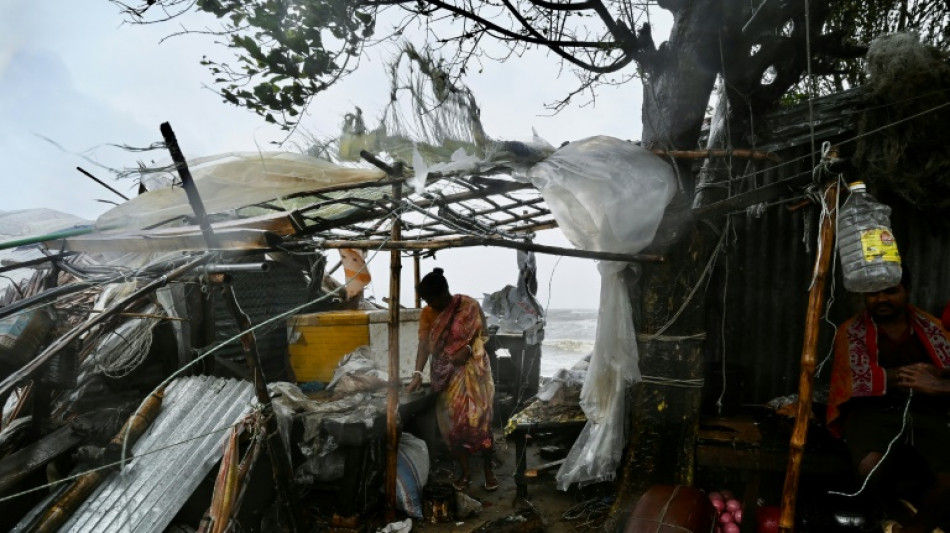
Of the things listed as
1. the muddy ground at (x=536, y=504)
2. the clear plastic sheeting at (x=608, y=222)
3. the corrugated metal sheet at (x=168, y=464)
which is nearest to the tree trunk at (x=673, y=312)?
the clear plastic sheeting at (x=608, y=222)

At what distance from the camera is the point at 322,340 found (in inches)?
323

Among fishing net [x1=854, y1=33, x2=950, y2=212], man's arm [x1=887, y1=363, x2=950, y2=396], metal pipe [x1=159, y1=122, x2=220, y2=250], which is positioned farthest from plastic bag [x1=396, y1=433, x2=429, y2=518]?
fishing net [x1=854, y1=33, x2=950, y2=212]

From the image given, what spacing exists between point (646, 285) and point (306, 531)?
13.3ft

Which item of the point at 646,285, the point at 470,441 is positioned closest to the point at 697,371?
the point at 646,285

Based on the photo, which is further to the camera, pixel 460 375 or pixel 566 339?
pixel 566 339

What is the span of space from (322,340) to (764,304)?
6.44 metres

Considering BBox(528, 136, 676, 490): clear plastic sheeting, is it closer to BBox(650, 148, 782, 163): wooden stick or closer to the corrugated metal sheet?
BBox(650, 148, 782, 163): wooden stick

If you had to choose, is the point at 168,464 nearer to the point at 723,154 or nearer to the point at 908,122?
the point at 723,154

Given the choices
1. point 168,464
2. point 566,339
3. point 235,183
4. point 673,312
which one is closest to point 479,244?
point 673,312

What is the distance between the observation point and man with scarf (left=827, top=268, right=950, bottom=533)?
3473 millimetres

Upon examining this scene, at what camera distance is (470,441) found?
20.7ft

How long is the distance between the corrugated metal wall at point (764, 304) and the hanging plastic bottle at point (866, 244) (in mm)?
2155

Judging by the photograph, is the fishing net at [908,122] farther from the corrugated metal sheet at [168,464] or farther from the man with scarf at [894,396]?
the corrugated metal sheet at [168,464]

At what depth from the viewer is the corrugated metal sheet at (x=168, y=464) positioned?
4352 mm
